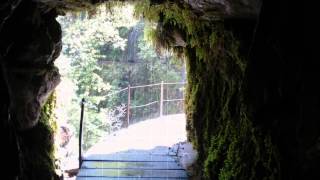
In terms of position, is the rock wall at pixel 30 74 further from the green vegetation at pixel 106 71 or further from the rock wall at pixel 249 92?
the green vegetation at pixel 106 71

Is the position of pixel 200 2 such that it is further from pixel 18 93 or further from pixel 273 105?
pixel 18 93

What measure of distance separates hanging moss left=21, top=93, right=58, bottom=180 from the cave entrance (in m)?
1.21

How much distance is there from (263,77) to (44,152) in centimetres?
459

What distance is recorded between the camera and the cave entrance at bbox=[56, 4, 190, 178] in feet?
36.7

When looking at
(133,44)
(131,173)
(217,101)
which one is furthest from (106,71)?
(217,101)

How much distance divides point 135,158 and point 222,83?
278 cm

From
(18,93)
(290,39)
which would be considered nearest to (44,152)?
(18,93)

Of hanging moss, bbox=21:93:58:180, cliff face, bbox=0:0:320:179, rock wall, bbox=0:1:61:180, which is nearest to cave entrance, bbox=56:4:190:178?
hanging moss, bbox=21:93:58:180

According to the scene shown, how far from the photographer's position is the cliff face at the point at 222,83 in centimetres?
400

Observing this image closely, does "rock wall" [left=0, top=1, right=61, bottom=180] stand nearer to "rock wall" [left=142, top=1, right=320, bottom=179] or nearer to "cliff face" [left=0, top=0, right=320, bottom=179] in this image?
"cliff face" [left=0, top=0, right=320, bottom=179]

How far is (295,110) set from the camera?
4.04 meters

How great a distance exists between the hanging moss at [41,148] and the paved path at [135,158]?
1.93ft

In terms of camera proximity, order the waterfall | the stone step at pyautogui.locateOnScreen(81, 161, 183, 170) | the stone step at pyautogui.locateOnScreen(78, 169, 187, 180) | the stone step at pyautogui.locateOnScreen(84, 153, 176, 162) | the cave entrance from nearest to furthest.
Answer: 1. the stone step at pyautogui.locateOnScreen(78, 169, 187, 180)
2. the stone step at pyautogui.locateOnScreen(81, 161, 183, 170)
3. the stone step at pyautogui.locateOnScreen(84, 153, 176, 162)
4. the cave entrance
5. the waterfall

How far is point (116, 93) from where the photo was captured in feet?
67.4
